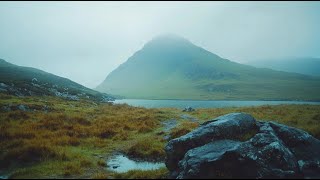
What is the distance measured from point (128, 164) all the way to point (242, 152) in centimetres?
836

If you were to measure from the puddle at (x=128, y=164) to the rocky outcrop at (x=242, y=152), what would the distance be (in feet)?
8.47

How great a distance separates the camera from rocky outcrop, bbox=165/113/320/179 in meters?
15.6

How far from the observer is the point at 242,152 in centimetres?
1612

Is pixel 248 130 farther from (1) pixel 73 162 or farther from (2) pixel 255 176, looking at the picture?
(1) pixel 73 162

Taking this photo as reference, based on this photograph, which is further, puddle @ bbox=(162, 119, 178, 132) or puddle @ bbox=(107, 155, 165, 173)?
puddle @ bbox=(162, 119, 178, 132)

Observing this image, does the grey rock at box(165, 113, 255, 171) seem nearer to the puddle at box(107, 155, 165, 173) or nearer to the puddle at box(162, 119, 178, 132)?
the puddle at box(107, 155, 165, 173)

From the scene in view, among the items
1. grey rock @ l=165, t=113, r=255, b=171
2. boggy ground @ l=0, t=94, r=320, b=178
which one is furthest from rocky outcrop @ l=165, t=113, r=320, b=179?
boggy ground @ l=0, t=94, r=320, b=178

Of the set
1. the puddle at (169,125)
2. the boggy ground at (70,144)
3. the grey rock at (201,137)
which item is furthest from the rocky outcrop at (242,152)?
the puddle at (169,125)

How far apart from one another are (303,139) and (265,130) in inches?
94.8

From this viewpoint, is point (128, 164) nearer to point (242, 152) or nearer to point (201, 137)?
point (201, 137)

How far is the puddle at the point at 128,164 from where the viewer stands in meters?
19.6

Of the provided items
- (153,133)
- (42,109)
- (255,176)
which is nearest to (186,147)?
(255,176)

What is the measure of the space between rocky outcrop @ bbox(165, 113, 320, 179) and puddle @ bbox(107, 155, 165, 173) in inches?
102

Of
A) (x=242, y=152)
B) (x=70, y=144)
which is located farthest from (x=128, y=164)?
(x=242, y=152)
